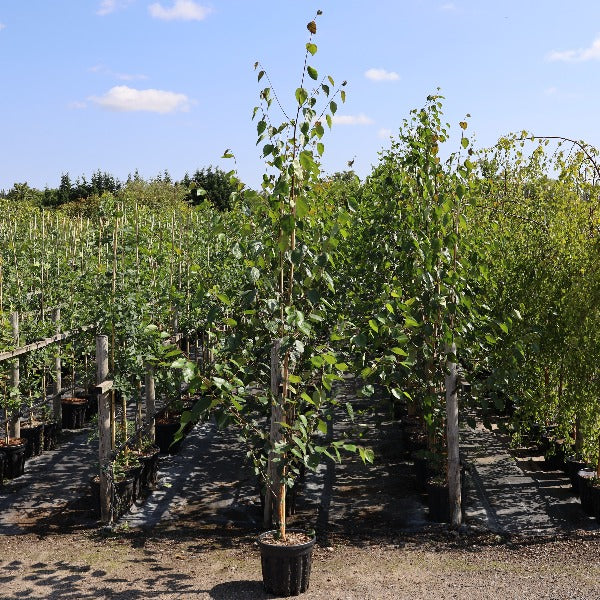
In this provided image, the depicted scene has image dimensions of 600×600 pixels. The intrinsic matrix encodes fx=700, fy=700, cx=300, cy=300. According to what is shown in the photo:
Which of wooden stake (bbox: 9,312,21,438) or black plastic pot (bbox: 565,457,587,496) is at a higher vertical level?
wooden stake (bbox: 9,312,21,438)

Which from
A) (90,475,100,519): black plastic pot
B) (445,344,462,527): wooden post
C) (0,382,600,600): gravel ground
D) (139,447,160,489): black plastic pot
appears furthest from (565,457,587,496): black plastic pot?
(90,475,100,519): black plastic pot

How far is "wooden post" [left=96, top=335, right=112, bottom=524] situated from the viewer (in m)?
6.68

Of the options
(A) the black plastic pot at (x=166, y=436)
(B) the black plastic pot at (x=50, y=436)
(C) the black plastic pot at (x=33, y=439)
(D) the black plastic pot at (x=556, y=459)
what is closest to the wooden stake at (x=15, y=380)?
(C) the black plastic pot at (x=33, y=439)

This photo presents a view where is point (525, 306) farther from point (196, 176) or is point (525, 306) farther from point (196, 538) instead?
point (196, 176)

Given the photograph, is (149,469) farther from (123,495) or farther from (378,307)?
(378,307)

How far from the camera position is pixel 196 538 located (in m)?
6.41

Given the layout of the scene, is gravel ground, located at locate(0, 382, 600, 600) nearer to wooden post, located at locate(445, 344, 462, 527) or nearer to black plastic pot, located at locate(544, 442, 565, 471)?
wooden post, located at locate(445, 344, 462, 527)

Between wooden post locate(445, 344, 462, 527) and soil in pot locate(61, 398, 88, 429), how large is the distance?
6137mm

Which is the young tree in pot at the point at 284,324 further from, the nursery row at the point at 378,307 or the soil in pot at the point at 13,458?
the soil in pot at the point at 13,458

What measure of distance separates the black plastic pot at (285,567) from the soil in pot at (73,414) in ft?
20.2

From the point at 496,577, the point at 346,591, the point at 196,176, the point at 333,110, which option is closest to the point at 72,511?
the point at 346,591

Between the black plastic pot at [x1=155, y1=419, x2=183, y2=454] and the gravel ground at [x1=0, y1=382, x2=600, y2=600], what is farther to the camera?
the black plastic pot at [x1=155, y1=419, x2=183, y2=454]

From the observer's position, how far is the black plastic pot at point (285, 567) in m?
5.09

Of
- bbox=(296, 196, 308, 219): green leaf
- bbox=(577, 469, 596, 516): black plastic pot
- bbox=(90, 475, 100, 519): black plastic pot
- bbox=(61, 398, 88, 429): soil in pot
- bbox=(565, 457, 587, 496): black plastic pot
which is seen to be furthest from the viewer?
bbox=(61, 398, 88, 429): soil in pot
